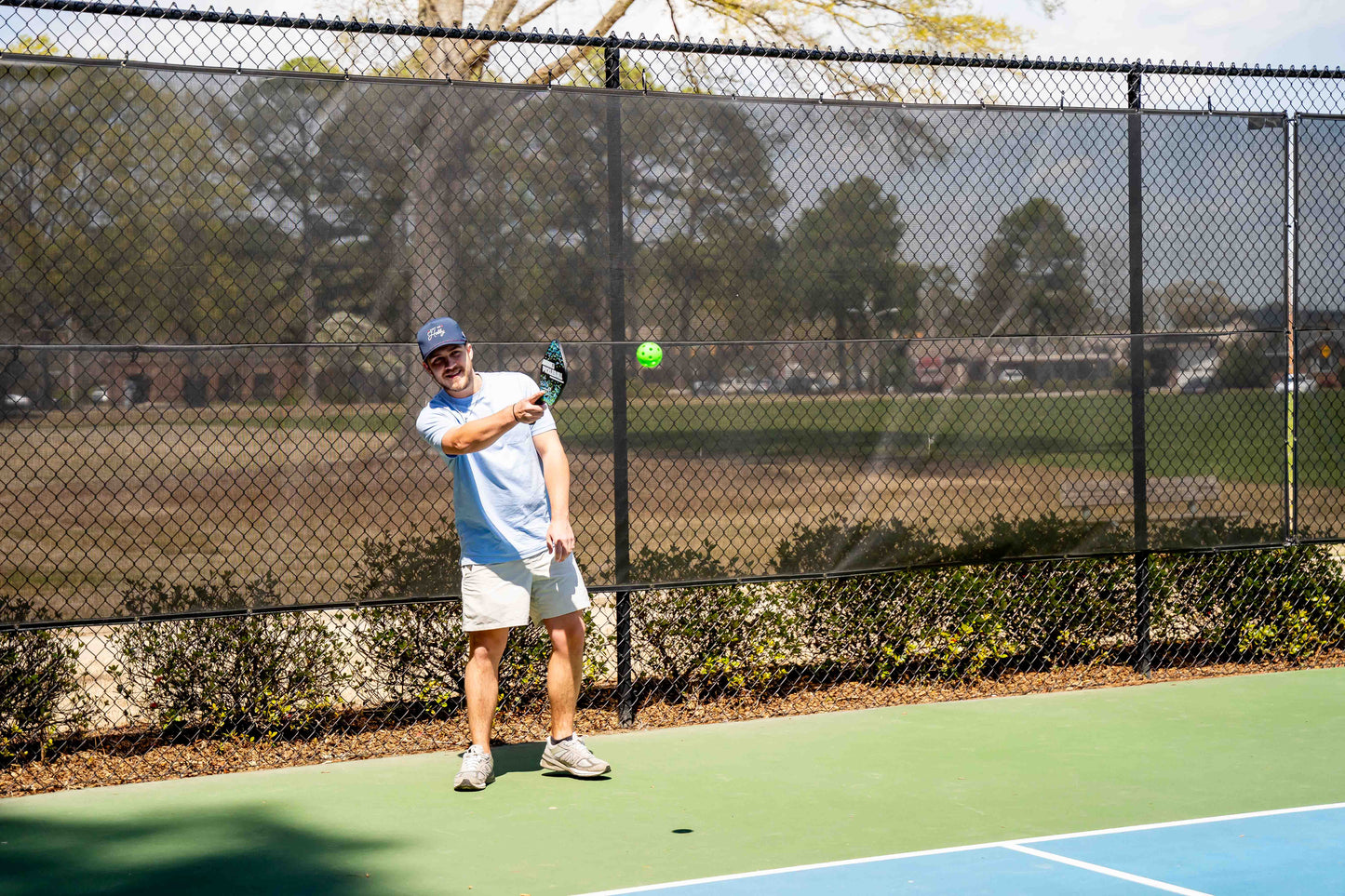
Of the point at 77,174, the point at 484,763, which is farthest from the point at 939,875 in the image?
the point at 77,174

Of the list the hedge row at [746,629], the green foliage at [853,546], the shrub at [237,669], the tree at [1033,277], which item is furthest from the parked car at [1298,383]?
the shrub at [237,669]

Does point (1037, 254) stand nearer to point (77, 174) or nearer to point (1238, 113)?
point (1238, 113)

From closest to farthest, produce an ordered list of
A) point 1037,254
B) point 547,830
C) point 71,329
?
point 547,830 < point 71,329 < point 1037,254

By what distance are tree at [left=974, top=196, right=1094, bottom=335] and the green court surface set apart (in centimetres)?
189

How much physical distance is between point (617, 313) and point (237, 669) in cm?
222

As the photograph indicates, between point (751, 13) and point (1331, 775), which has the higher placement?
point (751, 13)

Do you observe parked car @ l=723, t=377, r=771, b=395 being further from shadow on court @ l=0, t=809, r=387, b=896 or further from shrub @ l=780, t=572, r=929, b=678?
shadow on court @ l=0, t=809, r=387, b=896

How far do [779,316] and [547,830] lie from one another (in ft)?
8.49

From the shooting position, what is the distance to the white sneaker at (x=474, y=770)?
4.99 metres

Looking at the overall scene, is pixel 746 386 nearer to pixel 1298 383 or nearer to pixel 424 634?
pixel 424 634

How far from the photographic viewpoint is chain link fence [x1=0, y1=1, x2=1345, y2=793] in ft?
16.7

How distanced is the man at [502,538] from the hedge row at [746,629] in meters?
0.54

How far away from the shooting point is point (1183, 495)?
6.68 meters

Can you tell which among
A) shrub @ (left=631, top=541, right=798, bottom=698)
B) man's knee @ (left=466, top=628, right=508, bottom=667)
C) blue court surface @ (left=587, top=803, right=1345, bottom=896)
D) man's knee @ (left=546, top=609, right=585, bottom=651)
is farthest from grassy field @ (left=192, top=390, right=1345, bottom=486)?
blue court surface @ (left=587, top=803, right=1345, bottom=896)
